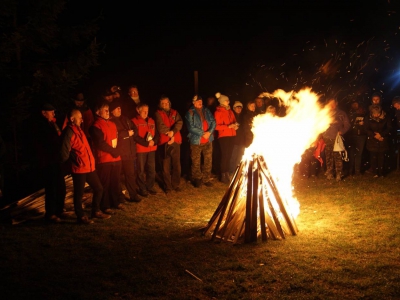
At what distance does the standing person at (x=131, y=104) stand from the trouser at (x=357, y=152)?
20.0 feet

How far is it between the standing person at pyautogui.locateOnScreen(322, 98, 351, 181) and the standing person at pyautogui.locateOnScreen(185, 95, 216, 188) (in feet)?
10.6

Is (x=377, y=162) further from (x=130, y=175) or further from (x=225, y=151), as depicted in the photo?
(x=130, y=175)

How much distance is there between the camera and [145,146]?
32.8 feet

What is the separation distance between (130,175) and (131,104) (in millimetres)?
1883

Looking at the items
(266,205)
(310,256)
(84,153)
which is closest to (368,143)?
(266,205)

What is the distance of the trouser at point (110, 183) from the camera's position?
28.9 feet

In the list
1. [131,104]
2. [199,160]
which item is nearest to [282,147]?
[199,160]

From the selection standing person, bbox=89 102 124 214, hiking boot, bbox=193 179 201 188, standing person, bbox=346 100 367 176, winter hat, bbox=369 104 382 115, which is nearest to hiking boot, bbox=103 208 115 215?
standing person, bbox=89 102 124 214

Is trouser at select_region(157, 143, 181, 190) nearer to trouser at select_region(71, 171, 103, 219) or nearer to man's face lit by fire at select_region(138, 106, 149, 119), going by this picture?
man's face lit by fire at select_region(138, 106, 149, 119)

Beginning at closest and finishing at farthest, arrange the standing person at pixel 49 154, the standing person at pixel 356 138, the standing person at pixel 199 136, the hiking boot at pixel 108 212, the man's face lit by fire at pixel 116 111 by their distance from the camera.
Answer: the standing person at pixel 49 154, the hiking boot at pixel 108 212, the man's face lit by fire at pixel 116 111, the standing person at pixel 199 136, the standing person at pixel 356 138

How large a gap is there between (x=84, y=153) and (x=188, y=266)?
10.6 feet

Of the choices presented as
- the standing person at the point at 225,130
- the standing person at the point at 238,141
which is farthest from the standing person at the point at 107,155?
the standing person at the point at 238,141

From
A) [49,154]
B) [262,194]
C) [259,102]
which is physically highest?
[259,102]

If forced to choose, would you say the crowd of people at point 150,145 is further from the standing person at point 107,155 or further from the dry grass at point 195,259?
the dry grass at point 195,259
